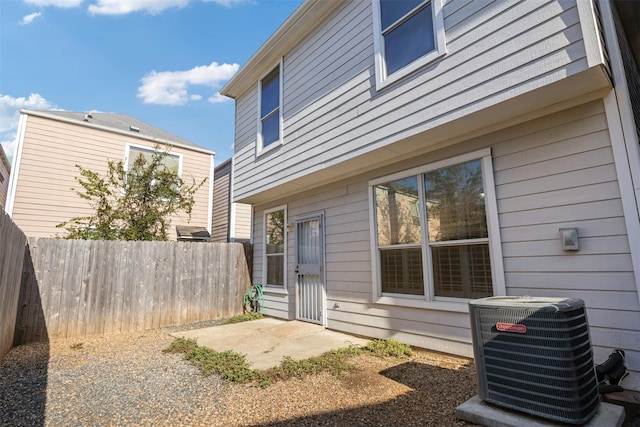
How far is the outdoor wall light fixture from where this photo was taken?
281 cm

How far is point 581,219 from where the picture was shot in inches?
111

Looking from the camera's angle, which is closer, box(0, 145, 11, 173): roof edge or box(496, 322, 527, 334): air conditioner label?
box(496, 322, 527, 334): air conditioner label

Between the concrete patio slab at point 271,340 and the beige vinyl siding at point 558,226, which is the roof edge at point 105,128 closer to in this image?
the concrete patio slab at point 271,340

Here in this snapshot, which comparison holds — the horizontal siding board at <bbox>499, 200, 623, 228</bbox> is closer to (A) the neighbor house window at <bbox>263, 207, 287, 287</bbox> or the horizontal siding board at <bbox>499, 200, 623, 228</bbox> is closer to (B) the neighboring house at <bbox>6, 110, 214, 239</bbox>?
(A) the neighbor house window at <bbox>263, 207, 287, 287</bbox>

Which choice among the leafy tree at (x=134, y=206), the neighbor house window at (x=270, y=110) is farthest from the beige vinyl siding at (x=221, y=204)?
the neighbor house window at (x=270, y=110)

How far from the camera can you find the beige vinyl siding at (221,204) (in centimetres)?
1202

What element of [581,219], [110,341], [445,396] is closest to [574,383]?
[445,396]

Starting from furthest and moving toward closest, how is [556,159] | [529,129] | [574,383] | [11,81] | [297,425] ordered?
[11,81] → [529,129] → [556,159] → [297,425] → [574,383]

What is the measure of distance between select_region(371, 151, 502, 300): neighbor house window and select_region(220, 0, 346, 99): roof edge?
306 centimetres

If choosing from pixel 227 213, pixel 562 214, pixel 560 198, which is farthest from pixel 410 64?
pixel 227 213

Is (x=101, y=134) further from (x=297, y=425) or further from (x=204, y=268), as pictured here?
(x=297, y=425)

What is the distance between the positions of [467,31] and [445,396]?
3589 millimetres

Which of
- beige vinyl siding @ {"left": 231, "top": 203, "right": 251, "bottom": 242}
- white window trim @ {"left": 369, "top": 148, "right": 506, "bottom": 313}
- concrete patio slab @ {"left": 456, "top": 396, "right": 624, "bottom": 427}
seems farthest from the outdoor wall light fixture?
beige vinyl siding @ {"left": 231, "top": 203, "right": 251, "bottom": 242}

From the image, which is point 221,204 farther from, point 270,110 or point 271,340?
point 271,340
